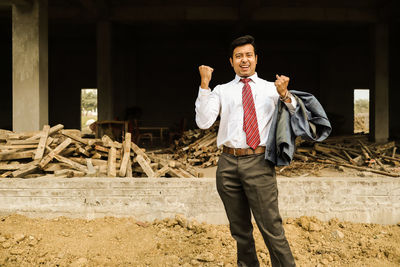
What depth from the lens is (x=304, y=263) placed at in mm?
3123

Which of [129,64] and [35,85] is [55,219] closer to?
[35,85]

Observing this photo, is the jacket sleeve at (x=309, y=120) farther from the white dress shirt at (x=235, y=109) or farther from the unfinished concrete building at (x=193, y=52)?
the unfinished concrete building at (x=193, y=52)

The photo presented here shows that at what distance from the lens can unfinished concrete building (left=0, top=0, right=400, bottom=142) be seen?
11609mm

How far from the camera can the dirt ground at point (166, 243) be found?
3117mm

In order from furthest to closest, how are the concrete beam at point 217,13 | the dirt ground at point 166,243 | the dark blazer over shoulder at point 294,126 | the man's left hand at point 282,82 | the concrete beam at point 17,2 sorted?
the concrete beam at point 217,13, the concrete beam at point 17,2, the dirt ground at point 166,243, the dark blazer over shoulder at point 294,126, the man's left hand at point 282,82

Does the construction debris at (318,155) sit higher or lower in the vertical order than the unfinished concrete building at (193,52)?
lower

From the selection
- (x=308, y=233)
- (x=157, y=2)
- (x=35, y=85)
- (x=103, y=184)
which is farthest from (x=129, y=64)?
(x=308, y=233)

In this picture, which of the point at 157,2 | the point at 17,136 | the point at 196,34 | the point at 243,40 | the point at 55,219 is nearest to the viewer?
the point at 243,40

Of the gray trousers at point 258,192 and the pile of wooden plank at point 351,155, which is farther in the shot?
the pile of wooden plank at point 351,155

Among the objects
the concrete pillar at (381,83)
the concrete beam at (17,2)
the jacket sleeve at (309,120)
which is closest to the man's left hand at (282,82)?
the jacket sleeve at (309,120)

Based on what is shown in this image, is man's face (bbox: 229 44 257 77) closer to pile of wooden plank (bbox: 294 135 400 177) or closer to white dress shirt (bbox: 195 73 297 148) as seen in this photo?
white dress shirt (bbox: 195 73 297 148)

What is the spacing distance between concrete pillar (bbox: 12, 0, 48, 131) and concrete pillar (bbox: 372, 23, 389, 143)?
1214 centimetres

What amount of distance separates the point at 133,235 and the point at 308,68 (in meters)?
16.3

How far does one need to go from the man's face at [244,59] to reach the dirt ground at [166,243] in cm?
198
